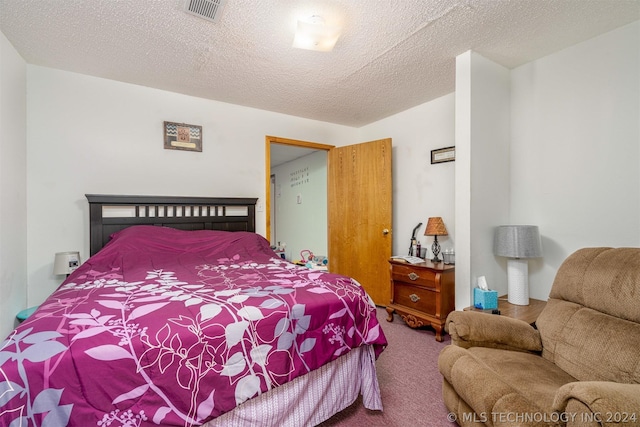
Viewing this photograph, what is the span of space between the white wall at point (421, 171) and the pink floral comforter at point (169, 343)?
1.86 m

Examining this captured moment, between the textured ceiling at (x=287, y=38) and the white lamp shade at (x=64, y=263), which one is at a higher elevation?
the textured ceiling at (x=287, y=38)

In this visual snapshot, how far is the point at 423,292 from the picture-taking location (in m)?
2.71

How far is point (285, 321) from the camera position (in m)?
1.36

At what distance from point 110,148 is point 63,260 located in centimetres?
111

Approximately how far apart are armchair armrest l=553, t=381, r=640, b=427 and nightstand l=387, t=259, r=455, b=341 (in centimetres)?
165

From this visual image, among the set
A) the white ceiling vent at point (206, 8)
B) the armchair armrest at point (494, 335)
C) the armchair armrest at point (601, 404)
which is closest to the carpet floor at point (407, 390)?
the armchair armrest at point (494, 335)

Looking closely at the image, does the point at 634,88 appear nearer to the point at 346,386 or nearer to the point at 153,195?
the point at 346,386

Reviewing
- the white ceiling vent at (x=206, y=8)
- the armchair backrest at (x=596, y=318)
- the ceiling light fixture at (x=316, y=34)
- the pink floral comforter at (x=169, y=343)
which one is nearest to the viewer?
the pink floral comforter at (x=169, y=343)

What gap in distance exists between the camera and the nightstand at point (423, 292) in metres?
2.57

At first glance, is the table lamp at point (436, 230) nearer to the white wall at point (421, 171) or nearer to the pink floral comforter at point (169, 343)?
the white wall at point (421, 171)

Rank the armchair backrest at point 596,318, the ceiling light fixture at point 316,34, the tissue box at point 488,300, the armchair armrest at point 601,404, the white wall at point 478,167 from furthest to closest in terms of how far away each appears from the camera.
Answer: the white wall at point 478,167, the tissue box at point 488,300, the ceiling light fixture at point 316,34, the armchair backrest at point 596,318, the armchair armrest at point 601,404

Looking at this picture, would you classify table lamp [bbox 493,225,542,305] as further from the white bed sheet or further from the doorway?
the doorway

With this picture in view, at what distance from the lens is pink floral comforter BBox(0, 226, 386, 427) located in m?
0.92

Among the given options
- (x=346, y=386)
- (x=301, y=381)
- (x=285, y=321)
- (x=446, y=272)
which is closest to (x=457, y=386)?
(x=346, y=386)
